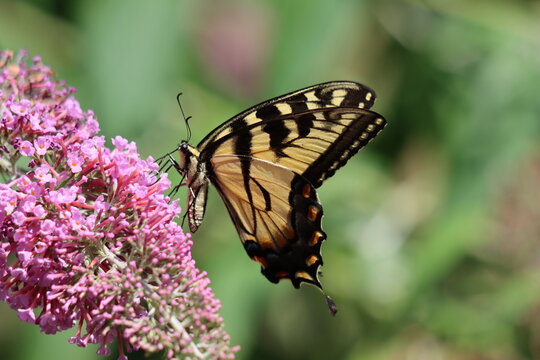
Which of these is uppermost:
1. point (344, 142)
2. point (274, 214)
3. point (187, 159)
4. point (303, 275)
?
point (187, 159)

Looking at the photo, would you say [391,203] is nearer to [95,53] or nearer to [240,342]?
[240,342]

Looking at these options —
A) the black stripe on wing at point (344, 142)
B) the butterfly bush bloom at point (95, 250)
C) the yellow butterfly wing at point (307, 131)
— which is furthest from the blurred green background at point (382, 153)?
the butterfly bush bloom at point (95, 250)

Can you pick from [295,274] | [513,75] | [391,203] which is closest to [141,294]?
[295,274]

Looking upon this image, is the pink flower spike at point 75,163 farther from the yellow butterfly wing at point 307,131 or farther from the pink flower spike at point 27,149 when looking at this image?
the yellow butterfly wing at point 307,131

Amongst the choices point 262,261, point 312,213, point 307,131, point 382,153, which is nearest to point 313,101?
point 307,131

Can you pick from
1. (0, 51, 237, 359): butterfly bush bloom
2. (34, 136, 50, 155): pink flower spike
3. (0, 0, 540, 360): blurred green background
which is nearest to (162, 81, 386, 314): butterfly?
(0, 51, 237, 359): butterfly bush bloom

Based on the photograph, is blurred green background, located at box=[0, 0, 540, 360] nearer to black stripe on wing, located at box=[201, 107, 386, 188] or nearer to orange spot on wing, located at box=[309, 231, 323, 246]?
black stripe on wing, located at box=[201, 107, 386, 188]

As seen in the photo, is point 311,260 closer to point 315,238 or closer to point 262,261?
point 315,238
